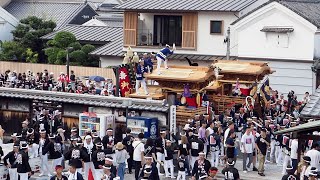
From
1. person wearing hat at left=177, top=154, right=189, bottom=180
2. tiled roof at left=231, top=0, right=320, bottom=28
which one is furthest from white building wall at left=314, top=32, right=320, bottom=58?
person wearing hat at left=177, top=154, right=189, bottom=180

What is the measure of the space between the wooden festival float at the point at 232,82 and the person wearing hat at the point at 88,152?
9.62 meters

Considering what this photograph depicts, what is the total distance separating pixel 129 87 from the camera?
36.6 m

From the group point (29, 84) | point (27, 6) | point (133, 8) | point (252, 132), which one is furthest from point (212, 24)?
point (27, 6)

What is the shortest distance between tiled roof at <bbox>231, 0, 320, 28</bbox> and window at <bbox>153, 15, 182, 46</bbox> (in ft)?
17.6

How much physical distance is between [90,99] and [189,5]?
17628 millimetres

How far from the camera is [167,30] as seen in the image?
51.5 m

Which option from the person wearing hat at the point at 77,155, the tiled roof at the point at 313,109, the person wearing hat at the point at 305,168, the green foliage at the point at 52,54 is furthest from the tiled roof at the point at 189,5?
the person wearing hat at the point at 305,168

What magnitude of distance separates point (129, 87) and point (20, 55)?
76.8 feet

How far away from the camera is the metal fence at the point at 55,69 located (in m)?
50.6

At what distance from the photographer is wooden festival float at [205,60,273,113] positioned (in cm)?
3528

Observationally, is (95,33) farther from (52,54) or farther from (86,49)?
(52,54)

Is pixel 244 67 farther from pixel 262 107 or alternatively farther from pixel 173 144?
pixel 173 144

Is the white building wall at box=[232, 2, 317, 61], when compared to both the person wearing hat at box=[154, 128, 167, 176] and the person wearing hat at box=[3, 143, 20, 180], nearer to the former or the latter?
the person wearing hat at box=[154, 128, 167, 176]

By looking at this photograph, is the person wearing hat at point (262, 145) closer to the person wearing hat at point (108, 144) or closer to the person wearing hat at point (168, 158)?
the person wearing hat at point (168, 158)
